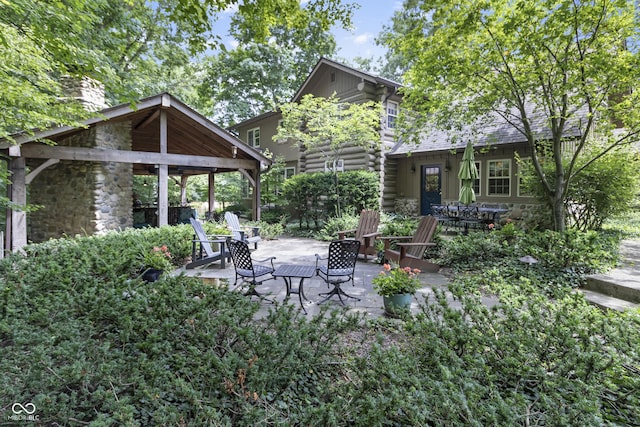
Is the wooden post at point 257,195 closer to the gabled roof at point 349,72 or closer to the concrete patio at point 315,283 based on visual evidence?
the concrete patio at point 315,283

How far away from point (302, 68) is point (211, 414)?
90.7 ft

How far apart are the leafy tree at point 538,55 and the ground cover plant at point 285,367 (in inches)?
177

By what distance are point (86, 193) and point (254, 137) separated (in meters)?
12.7

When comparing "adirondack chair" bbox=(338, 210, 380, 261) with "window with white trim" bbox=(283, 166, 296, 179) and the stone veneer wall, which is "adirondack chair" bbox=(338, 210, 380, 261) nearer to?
the stone veneer wall

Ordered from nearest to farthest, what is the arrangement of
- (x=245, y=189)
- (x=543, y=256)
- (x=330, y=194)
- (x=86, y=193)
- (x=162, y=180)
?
(x=543, y=256) < (x=162, y=180) < (x=86, y=193) < (x=330, y=194) < (x=245, y=189)

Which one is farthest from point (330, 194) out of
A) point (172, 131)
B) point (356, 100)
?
point (172, 131)

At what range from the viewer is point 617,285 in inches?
184

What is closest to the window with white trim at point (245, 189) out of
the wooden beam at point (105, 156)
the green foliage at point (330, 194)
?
the green foliage at point (330, 194)

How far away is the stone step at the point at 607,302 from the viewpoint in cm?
423

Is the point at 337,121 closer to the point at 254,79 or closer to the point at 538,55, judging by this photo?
the point at 538,55

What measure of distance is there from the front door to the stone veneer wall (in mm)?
10743

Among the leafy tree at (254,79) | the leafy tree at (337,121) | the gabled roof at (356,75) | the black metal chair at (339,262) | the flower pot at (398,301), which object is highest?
the leafy tree at (254,79)

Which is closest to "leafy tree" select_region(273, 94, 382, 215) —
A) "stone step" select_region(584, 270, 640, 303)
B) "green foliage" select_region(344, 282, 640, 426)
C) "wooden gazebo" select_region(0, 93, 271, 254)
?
"wooden gazebo" select_region(0, 93, 271, 254)

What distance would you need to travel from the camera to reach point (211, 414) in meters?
1.64
